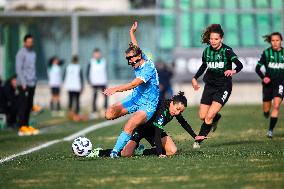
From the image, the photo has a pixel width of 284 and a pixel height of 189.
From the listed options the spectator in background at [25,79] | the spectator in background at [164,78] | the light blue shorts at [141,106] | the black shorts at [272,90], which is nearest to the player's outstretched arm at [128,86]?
the light blue shorts at [141,106]

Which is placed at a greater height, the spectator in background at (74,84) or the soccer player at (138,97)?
the soccer player at (138,97)

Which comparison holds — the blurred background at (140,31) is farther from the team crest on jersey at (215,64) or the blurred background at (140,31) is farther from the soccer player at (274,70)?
the team crest on jersey at (215,64)

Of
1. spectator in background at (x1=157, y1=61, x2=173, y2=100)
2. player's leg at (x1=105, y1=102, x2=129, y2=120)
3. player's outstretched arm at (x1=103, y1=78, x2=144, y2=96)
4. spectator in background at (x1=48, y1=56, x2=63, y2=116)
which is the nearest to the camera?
player's outstretched arm at (x1=103, y1=78, x2=144, y2=96)

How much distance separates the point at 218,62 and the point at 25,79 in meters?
7.58

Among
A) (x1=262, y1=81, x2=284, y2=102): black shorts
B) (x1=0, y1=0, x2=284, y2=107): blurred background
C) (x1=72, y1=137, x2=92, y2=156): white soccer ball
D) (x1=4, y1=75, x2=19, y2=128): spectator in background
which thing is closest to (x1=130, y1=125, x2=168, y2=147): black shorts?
(x1=72, y1=137, x2=92, y2=156): white soccer ball

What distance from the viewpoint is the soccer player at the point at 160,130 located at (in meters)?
16.0

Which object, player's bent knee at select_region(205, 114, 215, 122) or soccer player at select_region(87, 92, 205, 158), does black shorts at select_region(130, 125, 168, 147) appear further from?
player's bent knee at select_region(205, 114, 215, 122)

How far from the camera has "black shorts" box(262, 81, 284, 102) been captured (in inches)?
816

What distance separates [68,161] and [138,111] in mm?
1347

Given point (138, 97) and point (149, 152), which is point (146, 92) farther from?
point (149, 152)

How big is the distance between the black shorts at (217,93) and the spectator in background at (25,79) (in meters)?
7.07

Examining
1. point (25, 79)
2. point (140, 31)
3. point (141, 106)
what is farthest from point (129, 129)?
point (140, 31)

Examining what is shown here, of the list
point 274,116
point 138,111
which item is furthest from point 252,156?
point 274,116

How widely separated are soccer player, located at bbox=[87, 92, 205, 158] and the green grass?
0.84ft
